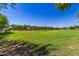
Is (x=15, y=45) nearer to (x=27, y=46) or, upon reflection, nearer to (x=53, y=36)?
(x=27, y=46)

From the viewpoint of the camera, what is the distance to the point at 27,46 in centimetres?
234

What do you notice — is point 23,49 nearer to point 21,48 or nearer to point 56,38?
point 21,48

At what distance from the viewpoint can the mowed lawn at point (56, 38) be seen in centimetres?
230

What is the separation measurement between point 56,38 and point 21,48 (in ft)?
1.03

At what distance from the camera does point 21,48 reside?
91.9 inches

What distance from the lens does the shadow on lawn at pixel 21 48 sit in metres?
2.31

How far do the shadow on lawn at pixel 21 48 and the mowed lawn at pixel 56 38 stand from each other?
0.03 metres

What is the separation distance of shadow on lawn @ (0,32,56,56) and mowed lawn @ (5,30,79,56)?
0.11 feet

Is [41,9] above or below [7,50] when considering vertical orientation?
above

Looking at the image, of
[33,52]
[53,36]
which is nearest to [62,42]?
[53,36]

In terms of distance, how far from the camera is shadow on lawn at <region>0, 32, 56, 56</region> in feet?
7.59

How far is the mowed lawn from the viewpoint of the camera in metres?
2.30

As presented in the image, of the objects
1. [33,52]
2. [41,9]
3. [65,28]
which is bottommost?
[33,52]

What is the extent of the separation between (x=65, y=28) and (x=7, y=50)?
536 millimetres
